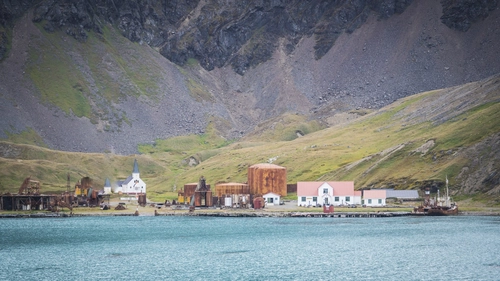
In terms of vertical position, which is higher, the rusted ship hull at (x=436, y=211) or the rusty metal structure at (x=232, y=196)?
the rusty metal structure at (x=232, y=196)

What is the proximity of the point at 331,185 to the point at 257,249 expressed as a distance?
69.2 m

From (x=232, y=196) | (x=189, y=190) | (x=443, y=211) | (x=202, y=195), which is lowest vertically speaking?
(x=443, y=211)

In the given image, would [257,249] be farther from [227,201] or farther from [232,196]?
[227,201]

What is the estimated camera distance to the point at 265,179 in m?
187

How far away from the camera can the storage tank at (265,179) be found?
186625 mm

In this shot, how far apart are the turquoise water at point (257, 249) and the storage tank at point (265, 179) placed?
39975 mm

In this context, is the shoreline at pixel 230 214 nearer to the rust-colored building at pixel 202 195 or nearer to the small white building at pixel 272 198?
the rust-colored building at pixel 202 195

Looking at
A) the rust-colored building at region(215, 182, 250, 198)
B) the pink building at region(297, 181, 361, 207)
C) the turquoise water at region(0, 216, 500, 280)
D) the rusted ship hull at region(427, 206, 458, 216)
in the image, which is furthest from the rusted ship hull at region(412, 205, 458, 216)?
the rust-colored building at region(215, 182, 250, 198)

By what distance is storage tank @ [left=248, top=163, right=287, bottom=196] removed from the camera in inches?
7347

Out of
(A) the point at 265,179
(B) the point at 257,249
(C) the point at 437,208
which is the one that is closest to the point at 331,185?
(A) the point at 265,179

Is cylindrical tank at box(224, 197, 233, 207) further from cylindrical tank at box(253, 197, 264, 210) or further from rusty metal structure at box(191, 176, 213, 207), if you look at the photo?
cylindrical tank at box(253, 197, 264, 210)

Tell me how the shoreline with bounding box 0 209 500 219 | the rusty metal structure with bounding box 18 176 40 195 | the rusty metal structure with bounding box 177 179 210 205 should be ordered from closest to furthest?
the shoreline with bounding box 0 209 500 219, the rusty metal structure with bounding box 18 176 40 195, the rusty metal structure with bounding box 177 179 210 205

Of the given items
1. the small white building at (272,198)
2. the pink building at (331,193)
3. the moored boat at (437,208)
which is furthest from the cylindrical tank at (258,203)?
the moored boat at (437,208)

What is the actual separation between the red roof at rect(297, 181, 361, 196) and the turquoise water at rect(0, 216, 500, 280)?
22840 mm
